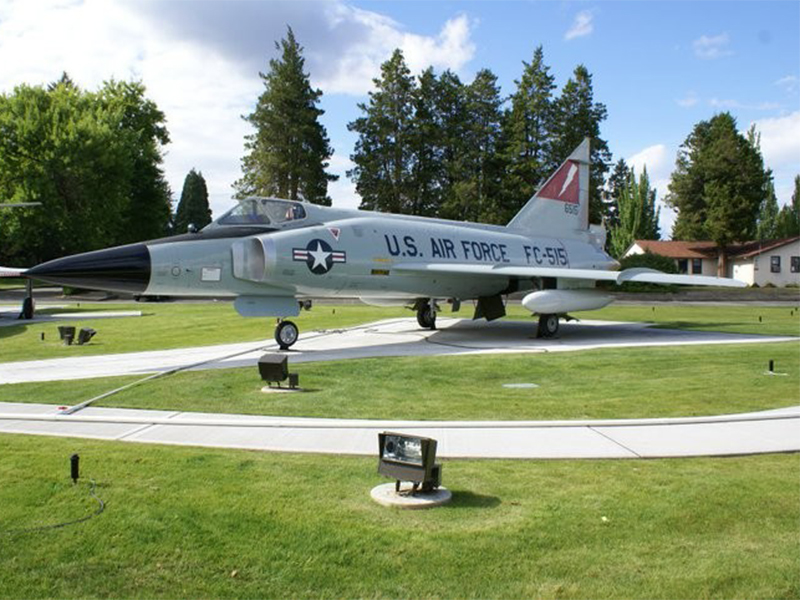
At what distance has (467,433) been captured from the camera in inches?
302

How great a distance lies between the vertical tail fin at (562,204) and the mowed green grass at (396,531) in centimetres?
1759

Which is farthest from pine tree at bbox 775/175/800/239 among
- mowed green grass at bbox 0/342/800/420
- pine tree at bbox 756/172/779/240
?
mowed green grass at bbox 0/342/800/420

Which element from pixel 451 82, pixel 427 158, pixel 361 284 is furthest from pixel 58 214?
pixel 361 284

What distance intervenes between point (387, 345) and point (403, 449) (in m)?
11.3

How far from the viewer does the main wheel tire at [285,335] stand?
15562mm

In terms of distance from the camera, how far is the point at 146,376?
11758 millimetres

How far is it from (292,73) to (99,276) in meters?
47.6

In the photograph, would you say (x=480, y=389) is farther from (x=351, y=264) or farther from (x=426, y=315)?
(x=426, y=315)

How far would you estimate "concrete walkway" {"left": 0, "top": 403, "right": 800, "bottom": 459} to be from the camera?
273 inches

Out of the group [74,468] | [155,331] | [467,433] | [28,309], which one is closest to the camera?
[74,468]

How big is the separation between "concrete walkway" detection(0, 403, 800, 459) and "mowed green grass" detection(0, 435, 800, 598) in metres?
0.47

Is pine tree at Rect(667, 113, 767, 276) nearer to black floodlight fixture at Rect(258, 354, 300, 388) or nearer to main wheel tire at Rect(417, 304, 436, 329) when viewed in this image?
main wheel tire at Rect(417, 304, 436, 329)

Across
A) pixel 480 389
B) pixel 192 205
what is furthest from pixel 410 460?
pixel 192 205

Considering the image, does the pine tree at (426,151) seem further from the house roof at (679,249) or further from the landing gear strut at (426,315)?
the landing gear strut at (426,315)
